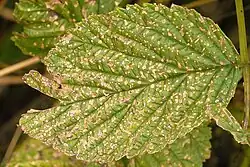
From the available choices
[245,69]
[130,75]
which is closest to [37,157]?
[130,75]

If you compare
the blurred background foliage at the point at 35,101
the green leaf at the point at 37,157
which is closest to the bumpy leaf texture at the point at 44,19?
the blurred background foliage at the point at 35,101

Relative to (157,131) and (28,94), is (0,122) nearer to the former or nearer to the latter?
(28,94)

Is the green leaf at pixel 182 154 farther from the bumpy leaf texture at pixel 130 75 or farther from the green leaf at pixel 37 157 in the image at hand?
the bumpy leaf texture at pixel 130 75

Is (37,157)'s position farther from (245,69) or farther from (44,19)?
(245,69)

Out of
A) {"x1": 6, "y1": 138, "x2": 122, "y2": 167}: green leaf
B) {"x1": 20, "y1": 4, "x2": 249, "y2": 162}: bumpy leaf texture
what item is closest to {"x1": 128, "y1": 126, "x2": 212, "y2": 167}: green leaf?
{"x1": 6, "y1": 138, "x2": 122, "y2": 167}: green leaf

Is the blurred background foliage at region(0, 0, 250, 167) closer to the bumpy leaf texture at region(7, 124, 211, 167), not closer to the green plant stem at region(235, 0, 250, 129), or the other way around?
the bumpy leaf texture at region(7, 124, 211, 167)

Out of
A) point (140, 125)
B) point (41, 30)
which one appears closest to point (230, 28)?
point (41, 30)
